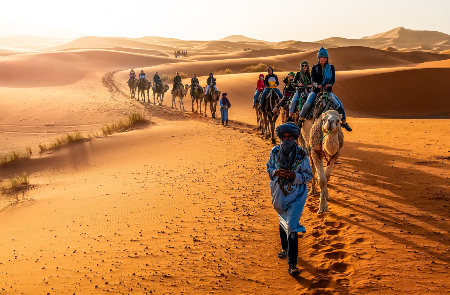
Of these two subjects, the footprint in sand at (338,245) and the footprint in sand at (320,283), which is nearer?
the footprint in sand at (320,283)

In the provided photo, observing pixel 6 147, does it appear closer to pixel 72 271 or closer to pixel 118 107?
pixel 118 107

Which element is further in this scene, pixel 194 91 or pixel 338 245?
pixel 194 91

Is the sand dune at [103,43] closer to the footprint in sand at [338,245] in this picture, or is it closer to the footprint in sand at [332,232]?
the footprint in sand at [332,232]

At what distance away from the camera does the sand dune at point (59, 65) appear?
42.6m

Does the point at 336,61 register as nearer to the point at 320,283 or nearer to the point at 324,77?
the point at 324,77

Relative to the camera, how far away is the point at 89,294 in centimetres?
477

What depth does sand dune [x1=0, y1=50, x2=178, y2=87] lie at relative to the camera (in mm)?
42594

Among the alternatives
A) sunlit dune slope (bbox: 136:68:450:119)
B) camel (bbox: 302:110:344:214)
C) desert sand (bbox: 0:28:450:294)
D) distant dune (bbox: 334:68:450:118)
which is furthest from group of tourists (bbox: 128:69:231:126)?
distant dune (bbox: 334:68:450:118)

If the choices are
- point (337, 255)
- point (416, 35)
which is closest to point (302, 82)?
point (337, 255)

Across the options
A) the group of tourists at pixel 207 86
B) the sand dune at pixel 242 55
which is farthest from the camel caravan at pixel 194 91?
the sand dune at pixel 242 55

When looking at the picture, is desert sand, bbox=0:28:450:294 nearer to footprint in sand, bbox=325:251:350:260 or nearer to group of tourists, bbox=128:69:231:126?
footprint in sand, bbox=325:251:350:260

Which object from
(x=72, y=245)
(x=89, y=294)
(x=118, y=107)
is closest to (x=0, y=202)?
(x=72, y=245)

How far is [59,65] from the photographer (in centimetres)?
5200

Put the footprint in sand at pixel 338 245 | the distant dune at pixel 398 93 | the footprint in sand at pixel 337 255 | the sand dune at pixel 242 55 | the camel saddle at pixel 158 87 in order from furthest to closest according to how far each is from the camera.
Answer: the sand dune at pixel 242 55 → the camel saddle at pixel 158 87 → the distant dune at pixel 398 93 → the footprint in sand at pixel 338 245 → the footprint in sand at pixel 337 255
